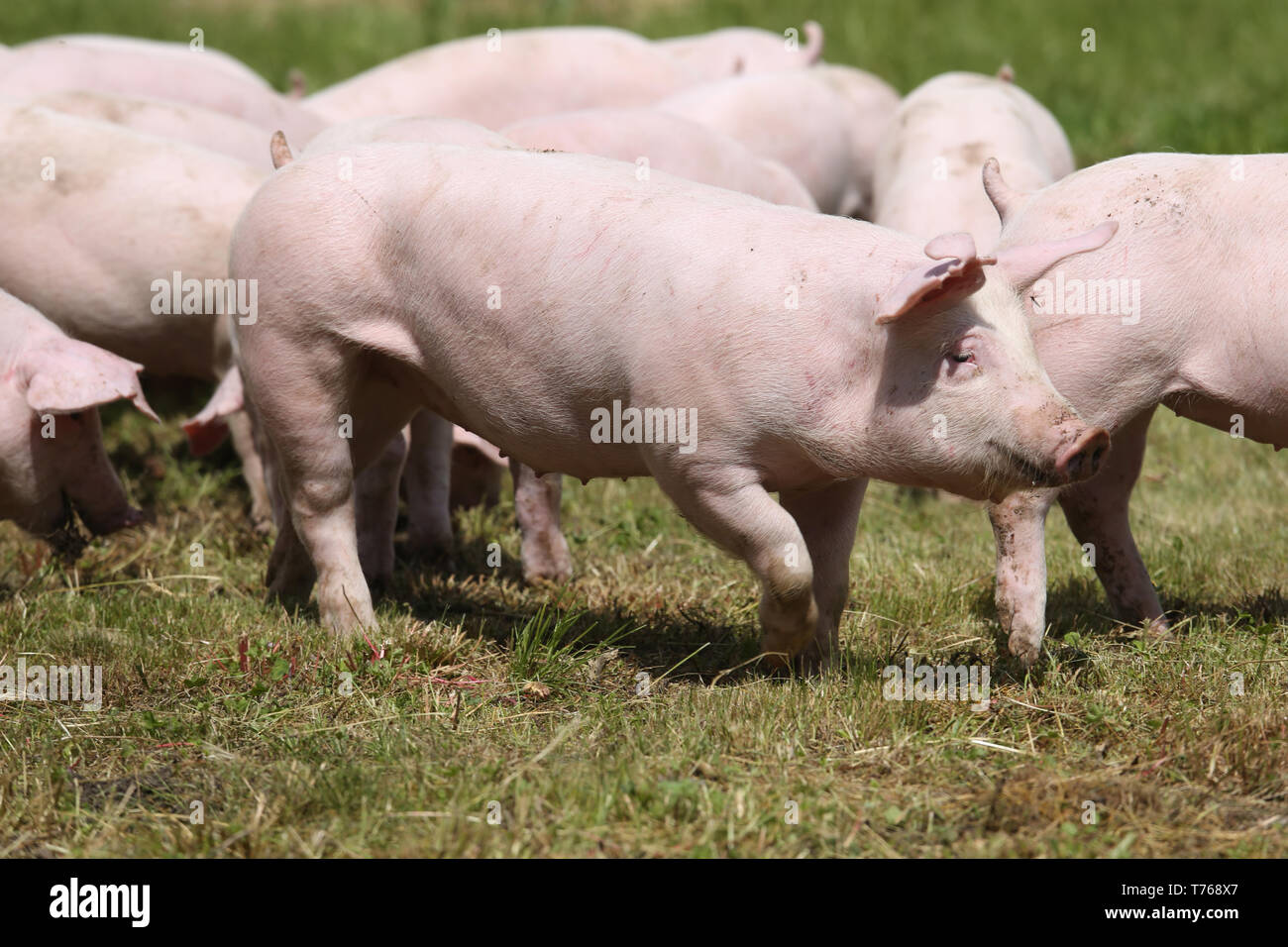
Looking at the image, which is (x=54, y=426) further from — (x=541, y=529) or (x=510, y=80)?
(x=510, y=80)

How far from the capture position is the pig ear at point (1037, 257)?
3.90 metres

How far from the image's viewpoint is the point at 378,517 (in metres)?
5.48

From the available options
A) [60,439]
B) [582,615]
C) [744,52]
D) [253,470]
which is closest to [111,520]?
[60,439]

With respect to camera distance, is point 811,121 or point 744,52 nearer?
point 811,121

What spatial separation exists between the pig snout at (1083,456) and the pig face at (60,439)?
110 inches

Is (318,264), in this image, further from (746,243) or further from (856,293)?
Result: (856,293)

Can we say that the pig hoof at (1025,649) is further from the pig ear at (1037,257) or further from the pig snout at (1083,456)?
the pig ear at (1037,257)

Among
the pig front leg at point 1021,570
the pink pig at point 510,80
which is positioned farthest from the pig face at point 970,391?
the pink pig at point 510,80

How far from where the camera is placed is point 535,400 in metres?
4.23

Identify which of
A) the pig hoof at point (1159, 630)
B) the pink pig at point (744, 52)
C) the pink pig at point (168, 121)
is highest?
the pink pig at point (744, 52)

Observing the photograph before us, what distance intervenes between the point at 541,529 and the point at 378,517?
1.82 ft

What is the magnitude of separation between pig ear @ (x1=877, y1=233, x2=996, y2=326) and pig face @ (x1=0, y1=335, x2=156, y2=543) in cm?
248

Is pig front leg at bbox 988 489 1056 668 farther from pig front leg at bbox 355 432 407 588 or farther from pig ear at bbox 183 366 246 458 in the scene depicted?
pig ear at bbox 183 366 246 458
